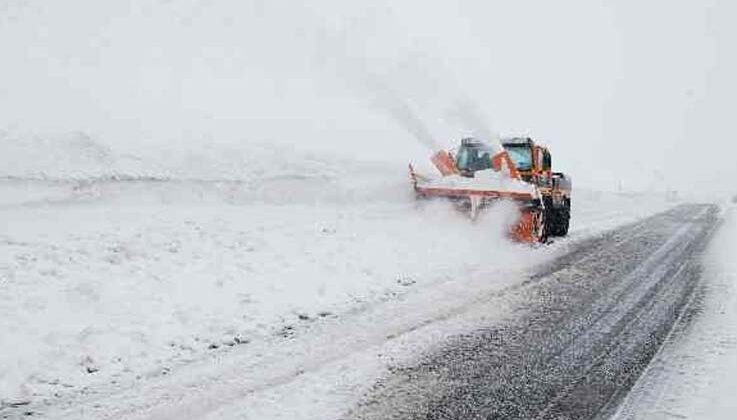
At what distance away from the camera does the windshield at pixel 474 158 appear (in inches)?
648

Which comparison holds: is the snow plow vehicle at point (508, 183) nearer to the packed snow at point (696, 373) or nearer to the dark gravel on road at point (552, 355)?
the dark gravel on road at point (552, 355)

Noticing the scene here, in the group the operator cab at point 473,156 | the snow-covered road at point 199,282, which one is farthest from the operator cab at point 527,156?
the snow-covered road at point 199,282

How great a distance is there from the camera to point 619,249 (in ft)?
46.8

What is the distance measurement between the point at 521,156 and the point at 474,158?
1244mm

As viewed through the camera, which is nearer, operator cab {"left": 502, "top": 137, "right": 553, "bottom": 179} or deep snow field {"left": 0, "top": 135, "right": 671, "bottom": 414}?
deep snow field {"left": 0, "top": 135, "right": 671, "bottom": 414}

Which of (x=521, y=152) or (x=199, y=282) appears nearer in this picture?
(x=199, y=282)

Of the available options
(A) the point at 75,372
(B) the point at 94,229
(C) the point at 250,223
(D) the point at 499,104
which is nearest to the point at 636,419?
(A) the point at 75,372

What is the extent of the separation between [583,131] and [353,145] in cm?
16578

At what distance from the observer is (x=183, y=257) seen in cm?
897

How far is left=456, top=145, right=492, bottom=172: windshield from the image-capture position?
54.0 ft

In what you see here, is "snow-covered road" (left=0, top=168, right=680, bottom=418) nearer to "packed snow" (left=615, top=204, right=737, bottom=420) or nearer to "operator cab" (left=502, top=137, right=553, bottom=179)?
"operator cab" (left=502, top=137, right=553, bottom=179)

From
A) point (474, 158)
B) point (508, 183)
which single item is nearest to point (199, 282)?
point (508, 183)

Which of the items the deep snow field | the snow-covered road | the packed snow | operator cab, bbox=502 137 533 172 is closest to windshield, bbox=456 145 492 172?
operator cab, bbox=502 137 533 172

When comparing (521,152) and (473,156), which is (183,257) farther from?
(521,152)
